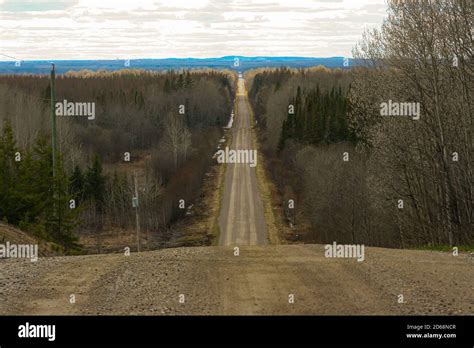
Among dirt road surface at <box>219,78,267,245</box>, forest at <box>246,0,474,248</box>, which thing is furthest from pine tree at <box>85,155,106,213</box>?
forest at <box>246,0,474,248</box>

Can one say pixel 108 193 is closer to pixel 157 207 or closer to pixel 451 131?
pixel 157 207

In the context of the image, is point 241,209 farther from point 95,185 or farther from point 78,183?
point 78,183

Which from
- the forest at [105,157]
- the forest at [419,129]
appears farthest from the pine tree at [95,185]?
the forest at [419,129]

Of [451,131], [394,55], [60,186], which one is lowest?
[60,186]

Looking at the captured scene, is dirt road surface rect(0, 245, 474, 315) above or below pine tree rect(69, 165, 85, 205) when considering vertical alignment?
below

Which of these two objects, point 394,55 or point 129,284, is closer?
point 129,284

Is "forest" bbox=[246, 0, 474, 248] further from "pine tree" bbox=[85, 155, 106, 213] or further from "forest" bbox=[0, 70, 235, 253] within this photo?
"pine tree" bbox=[85, 155, 106, 213]
